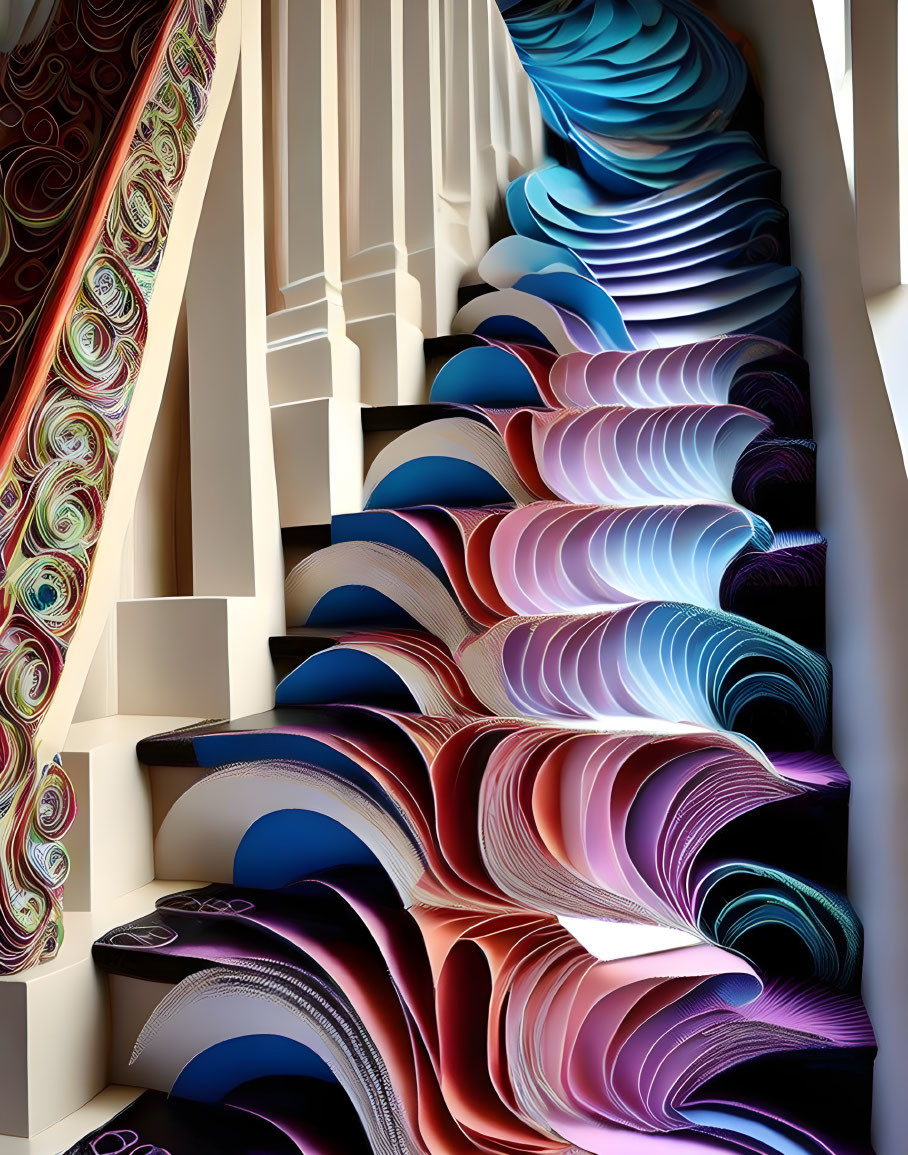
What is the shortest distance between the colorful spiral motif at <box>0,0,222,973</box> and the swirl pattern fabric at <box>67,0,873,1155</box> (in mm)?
196

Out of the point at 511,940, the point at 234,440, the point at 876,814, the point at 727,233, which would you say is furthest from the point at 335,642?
the point at 727,233

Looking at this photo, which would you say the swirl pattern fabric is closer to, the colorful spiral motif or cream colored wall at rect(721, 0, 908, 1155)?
cream colored wall at rect(721, 0, 908, 1155)

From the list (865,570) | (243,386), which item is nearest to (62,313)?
(243,386)

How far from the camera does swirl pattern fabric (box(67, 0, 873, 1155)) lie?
2.89 ft

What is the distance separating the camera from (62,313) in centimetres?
101

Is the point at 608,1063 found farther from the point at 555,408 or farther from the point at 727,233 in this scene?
the point at 727,233

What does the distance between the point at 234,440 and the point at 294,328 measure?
1.13ft

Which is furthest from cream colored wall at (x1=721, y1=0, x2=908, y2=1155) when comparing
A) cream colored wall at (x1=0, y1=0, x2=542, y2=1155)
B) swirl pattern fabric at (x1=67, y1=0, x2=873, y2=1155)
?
cream colored wall at (x1=0, y1=0, x2=542, y2=1155)

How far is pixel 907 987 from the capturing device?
0.79 meters

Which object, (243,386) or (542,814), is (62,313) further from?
(542,814)

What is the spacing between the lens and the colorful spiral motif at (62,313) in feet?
3.13

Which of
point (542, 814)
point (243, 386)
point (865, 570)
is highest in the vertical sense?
point (243, 386)

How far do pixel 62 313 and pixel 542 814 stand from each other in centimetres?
77

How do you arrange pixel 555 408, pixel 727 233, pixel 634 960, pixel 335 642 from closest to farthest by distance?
pixel 634 960 < pixel 335 642 < pixel 555 408 < pixel 727 233
